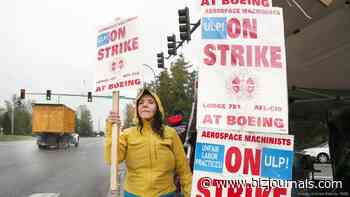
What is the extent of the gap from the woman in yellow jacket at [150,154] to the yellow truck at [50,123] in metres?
38.1

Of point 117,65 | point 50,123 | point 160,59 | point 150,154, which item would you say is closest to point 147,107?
point 150,154

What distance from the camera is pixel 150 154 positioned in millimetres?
4250

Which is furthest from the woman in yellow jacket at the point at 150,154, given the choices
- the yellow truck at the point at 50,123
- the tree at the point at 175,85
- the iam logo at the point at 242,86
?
the yellow truck at the point at 50,123

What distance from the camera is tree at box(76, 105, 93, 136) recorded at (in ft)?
512

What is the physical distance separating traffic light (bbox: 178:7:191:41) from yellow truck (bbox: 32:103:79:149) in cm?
2657

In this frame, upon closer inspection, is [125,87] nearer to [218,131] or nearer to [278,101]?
[218,131]

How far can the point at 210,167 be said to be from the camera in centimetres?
413

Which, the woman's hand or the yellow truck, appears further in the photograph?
Result: the yellow truck

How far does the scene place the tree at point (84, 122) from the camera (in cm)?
15607

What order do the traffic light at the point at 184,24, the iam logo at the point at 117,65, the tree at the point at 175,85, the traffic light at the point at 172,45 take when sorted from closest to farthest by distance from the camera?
the iam logo at the point at 117,65 → the traffic light at the point at 184,24 → the traffic light at the point at 172,45 → the tree at the point at 175,85

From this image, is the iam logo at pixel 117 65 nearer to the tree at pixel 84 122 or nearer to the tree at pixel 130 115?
the tree at pixel 130 115

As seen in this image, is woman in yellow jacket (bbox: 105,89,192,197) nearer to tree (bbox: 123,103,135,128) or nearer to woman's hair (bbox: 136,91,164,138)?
woman's hair (bbox: 136,91,164,138)

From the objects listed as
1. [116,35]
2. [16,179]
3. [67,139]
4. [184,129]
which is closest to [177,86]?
[67,139]

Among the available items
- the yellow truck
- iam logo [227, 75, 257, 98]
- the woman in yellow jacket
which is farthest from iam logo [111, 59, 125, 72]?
the yellow truck
